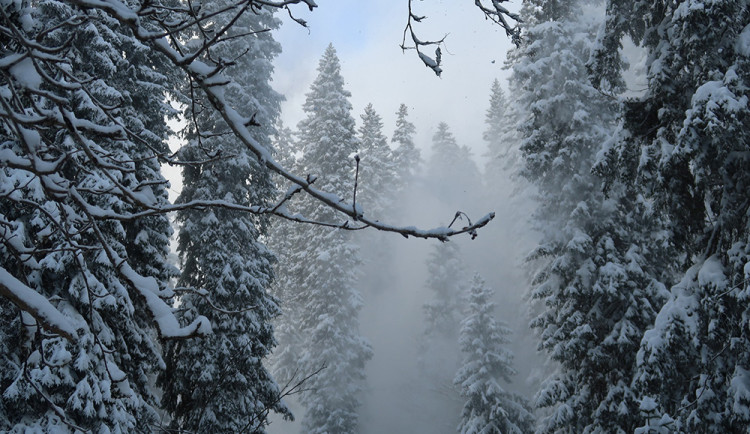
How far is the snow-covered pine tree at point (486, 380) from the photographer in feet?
59.9

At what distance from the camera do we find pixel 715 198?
6746mm

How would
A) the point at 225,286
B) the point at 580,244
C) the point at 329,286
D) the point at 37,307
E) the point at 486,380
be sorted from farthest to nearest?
the point at 329,286 < the point at 486,380 < the point at 225,286 < the point at 580,244 < the point at 37,307

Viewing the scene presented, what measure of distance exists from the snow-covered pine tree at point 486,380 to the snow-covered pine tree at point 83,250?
12.9 m

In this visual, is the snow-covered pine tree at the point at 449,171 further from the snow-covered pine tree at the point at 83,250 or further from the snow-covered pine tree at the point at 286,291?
the snow-covered pine tree at the point at 83,250

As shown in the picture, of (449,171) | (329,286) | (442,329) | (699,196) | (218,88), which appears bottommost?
(218,88)

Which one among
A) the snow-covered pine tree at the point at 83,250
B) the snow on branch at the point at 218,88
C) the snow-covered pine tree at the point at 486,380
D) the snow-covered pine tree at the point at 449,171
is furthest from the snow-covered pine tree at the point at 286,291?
the snow-covered pine tree at the point at 449,171

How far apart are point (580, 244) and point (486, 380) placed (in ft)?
32.8

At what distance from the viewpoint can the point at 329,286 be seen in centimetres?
2395

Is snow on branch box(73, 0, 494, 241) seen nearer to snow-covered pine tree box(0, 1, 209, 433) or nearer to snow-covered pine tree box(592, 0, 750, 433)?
snow-covered pine tree box(0, 1, 209, 433)

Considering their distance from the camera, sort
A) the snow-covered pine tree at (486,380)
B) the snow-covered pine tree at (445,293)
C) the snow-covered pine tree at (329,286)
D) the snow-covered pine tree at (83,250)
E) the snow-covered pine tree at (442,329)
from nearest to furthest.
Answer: the snow-covered pine tree at (83,250) < the snow-covered pine tree at (486,380) < the snow-covered pine tree at (329,286) < the snow-covered pine tree at (442,329) < the snow-covered pine tree at (445,293)

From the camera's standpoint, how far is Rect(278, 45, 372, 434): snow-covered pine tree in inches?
880

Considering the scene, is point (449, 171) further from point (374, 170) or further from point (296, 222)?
point (296, 222)

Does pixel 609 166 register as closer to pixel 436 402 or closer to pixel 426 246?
pixel 436 402

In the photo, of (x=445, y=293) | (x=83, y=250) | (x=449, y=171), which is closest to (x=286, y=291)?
(x=445, y=293)
